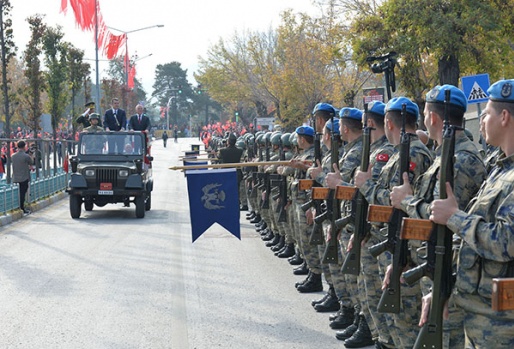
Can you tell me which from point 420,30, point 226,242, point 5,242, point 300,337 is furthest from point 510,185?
point 420,30

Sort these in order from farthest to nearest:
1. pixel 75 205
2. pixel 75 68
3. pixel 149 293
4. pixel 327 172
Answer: pixel 75 68
pixel 75 205
pixel 149 293
pixel 327 172

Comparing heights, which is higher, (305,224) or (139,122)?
(139,122)

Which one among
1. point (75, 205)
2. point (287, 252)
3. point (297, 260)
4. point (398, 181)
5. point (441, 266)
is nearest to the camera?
point (441, 266)

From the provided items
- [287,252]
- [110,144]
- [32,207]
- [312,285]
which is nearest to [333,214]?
[312,285]

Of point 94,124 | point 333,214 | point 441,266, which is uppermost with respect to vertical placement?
point 94,124

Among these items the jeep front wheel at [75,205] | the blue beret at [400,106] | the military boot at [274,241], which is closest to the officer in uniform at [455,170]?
the blue beret at [400,106]

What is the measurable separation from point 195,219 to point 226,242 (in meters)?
4.54

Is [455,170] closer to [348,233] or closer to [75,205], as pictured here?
[348,233]

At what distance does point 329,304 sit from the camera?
870cm

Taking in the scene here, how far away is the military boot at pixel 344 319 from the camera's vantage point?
7.88 metres

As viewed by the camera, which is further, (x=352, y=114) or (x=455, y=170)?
(x=352, y=114)

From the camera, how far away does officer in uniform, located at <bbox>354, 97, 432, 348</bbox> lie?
18.4 feet

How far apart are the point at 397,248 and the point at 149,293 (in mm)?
4999

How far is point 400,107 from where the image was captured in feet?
19.9
